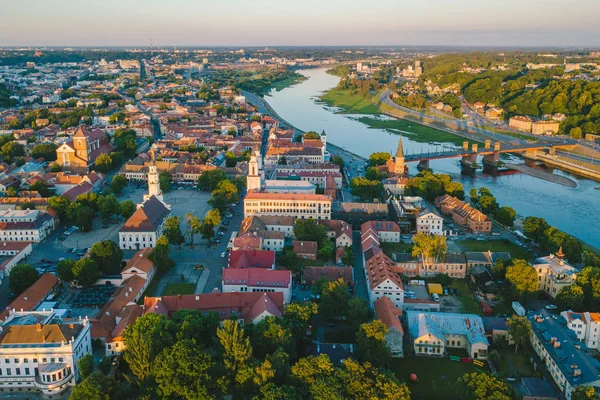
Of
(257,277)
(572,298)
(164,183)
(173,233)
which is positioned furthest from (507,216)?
(164,183)

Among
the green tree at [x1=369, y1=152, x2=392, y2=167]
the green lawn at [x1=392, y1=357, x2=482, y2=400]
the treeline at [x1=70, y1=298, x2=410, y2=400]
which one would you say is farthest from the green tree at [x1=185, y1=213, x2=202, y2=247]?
the green tree at [x1=369, y1=152, x2=392, y2=167]

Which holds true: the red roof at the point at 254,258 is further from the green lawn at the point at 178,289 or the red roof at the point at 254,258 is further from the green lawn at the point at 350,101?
the green lawn at the point at 350,101

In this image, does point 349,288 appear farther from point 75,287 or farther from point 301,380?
point 75,287

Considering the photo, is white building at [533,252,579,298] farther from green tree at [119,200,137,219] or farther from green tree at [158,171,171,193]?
green tree at [158,171,171,193]

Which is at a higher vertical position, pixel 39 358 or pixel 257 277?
pixel 257 277

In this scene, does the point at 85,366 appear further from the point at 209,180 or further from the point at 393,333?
the point at 209,180

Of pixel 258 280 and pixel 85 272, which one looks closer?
pixel 258 280

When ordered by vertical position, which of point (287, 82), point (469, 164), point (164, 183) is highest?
point (287, 82)
